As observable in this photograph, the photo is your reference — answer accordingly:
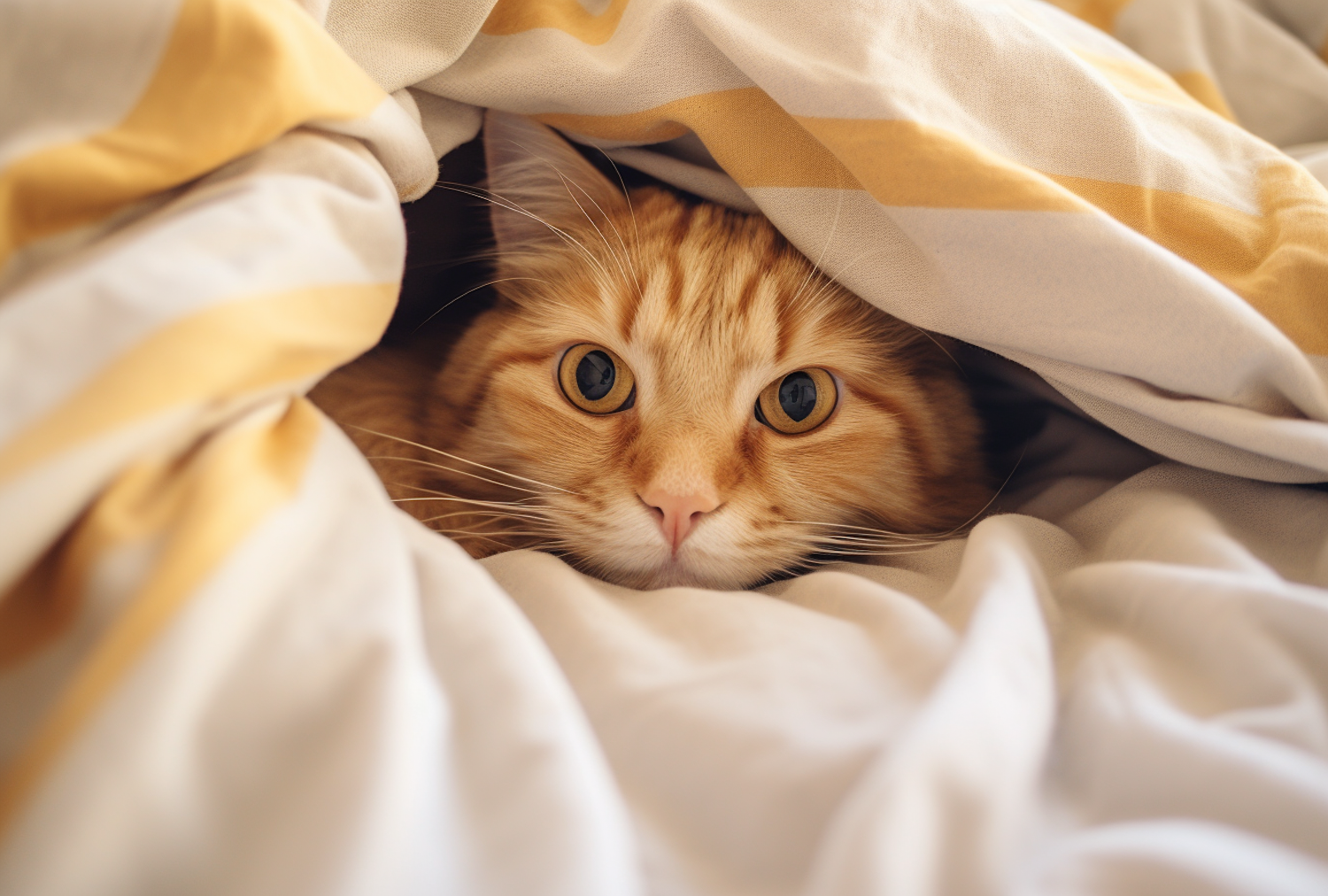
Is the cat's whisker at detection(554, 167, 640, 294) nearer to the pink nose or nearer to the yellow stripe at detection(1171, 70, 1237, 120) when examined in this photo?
the pink nose

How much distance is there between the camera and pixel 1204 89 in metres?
1.44

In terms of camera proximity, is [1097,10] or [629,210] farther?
[1097,10]

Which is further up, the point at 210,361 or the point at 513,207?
the point at 210,361

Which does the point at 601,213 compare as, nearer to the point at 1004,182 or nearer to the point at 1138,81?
the point at 1004,182

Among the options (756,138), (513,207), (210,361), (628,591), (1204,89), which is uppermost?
(1204,89)

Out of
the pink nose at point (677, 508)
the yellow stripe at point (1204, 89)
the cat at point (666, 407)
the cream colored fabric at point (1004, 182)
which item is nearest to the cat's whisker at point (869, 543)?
the cat at point (666, 407)

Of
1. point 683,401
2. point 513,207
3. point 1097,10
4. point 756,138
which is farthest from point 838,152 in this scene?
point 1097,10

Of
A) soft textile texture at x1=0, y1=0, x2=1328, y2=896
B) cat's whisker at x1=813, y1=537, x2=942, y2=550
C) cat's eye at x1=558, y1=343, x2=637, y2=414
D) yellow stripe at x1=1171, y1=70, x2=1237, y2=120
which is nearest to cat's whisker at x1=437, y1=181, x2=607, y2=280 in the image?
cat's eye at x1=558, y1=343, x2=637, y2=414

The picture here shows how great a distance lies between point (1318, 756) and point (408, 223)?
137cm

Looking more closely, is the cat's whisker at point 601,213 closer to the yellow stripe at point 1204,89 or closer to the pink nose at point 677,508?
the pink nose at point 677,508

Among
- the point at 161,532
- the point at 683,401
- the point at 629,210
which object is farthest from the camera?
the point at 629,210

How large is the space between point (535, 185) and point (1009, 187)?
2.57 ft

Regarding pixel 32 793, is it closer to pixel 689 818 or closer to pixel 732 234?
pixel 689 818

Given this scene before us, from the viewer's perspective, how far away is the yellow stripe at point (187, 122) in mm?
619
